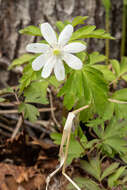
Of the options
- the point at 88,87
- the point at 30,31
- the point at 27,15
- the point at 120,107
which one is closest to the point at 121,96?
the point at 120,107

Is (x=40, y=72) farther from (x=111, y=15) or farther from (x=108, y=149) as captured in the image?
(x=111, y=15)

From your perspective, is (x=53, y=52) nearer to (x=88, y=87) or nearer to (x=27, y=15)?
(x=88, y=87)

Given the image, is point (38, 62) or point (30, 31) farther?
point (30, 31)

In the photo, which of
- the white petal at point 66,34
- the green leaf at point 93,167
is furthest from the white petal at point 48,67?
the green leaf at point 93,167

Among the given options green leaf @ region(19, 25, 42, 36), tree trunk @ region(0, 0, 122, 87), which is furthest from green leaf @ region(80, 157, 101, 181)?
tree trunk @ region(0, 0, 122, 87)

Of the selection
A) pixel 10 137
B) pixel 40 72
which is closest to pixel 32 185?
pixel 10 137

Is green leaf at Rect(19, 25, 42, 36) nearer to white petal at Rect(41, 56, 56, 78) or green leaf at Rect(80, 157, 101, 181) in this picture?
white petal at Rect(41, 56, 56, 78)

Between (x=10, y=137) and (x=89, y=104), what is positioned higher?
(x=89, y=104)
